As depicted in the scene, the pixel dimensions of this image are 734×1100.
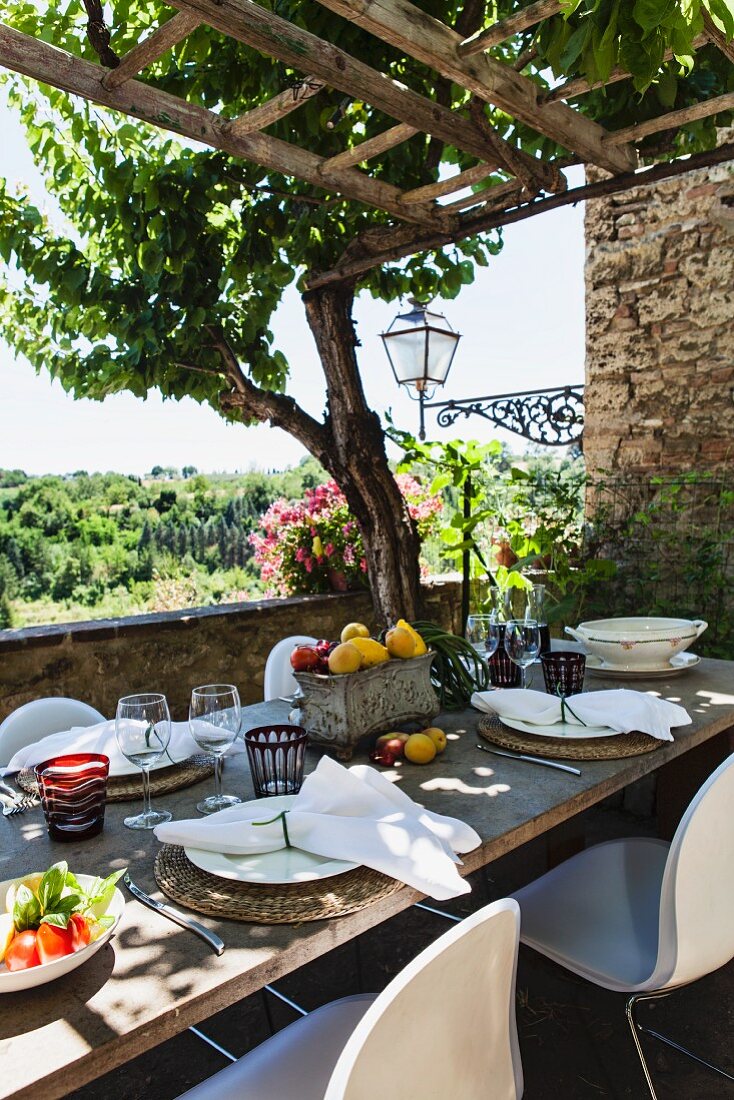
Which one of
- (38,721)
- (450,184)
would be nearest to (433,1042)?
(38,721)

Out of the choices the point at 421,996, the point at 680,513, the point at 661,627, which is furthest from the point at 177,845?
the point at 680,513

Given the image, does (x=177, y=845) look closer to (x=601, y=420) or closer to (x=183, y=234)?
(x=183, y=234)

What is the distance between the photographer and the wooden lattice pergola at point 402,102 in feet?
5.74

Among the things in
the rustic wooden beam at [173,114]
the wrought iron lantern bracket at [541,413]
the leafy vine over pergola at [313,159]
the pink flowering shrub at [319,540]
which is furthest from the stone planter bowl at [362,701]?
the wrought iron lantern bracket at [541,413]

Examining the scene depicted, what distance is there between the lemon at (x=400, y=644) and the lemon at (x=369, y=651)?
0.03 metres

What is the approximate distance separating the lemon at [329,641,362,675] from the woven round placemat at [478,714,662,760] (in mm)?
360

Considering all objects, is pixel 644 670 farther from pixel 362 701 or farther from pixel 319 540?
pixel 319 540

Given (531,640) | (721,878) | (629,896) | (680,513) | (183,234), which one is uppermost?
(183,234)

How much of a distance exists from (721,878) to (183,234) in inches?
112

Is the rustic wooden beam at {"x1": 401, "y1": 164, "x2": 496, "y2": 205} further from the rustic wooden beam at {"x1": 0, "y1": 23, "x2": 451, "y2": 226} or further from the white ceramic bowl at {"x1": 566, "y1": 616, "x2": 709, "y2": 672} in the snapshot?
the white ceramic bowl at {"x1": 566, "y1": 616, "x2": 709, "y2": 672}

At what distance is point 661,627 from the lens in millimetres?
2641

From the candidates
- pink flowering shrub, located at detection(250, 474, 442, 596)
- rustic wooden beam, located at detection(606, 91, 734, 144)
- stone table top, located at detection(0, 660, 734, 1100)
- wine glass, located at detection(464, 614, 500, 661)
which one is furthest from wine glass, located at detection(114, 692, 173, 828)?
pink flowering shrub, located at detection(250, 474, 442, 596)

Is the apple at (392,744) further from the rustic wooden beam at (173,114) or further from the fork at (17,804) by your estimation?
the rustic wooden beam at (173,114)

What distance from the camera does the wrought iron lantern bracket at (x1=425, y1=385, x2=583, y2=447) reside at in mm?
5887
